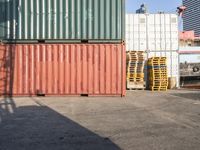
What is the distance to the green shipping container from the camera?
2009 cm

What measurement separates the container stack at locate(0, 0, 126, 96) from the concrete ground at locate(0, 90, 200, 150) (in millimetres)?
3753

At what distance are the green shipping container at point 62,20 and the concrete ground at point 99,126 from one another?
15.3 feet

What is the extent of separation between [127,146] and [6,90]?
498 inches

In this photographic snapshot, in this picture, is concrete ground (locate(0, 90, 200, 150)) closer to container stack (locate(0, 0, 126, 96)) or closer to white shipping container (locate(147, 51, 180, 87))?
container stack (locate(0, 0, 126, 96))

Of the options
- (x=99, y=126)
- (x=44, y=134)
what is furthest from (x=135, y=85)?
(x=44, y=134)

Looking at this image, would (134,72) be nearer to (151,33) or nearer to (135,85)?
(135,85)

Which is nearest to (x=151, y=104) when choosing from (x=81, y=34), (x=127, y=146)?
(x=81, y=34)

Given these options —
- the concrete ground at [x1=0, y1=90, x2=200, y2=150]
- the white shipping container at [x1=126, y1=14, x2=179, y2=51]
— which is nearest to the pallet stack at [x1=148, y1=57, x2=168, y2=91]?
the white shipping container at [x1=126, y1=14, x2=179, y2=51]

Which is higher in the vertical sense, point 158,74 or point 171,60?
point 171,60

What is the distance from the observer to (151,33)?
91.0 ft

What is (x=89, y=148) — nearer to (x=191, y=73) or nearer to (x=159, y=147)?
(x=159, y=147)

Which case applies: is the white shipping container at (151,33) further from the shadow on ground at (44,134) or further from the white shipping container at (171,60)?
the shadow on ground at (44,134)

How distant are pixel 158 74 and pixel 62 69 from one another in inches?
292

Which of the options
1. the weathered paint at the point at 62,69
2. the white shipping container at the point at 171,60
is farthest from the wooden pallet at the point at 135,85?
the weathered paint at the point at 62,69
